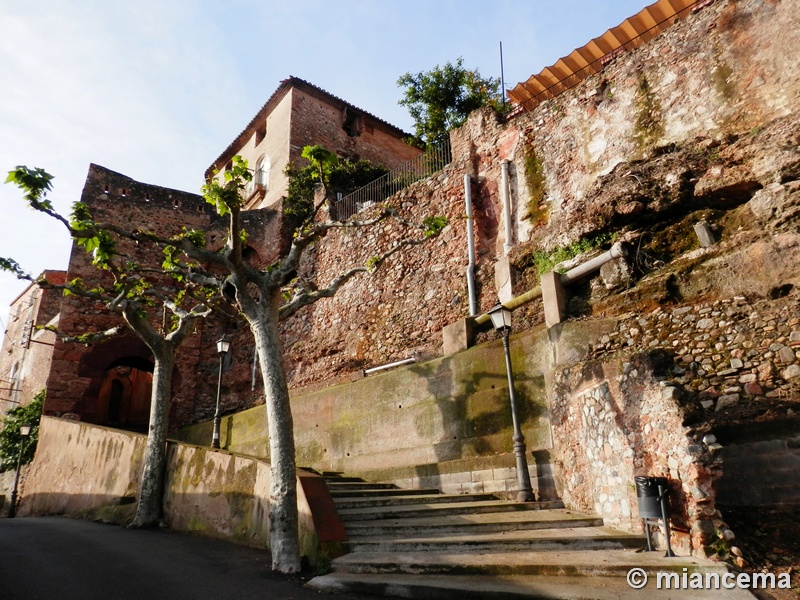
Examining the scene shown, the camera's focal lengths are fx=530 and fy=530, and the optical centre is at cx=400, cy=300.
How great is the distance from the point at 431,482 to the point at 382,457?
1.34m

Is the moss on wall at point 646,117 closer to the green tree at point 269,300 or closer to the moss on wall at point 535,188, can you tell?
the moss on wall at point 535,188

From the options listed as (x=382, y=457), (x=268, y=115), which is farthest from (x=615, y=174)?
(x=268, y=115)

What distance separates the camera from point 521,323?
981 cm

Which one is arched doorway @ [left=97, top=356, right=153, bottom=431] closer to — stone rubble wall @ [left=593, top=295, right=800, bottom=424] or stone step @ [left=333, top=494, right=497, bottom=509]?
stone step @ [left=333, top=494, right=497, bottom=509]

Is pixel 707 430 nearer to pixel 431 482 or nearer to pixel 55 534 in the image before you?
pixel 431 482

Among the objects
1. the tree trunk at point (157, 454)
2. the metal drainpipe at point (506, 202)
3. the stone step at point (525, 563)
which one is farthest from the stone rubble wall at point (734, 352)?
the tree trunk at point (157, 454)

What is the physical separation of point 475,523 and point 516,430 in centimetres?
168

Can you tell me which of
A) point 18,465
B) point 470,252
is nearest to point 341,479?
point 470,252

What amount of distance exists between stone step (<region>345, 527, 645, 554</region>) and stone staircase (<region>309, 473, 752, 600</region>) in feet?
0.03

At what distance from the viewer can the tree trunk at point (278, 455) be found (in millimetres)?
→ 5855

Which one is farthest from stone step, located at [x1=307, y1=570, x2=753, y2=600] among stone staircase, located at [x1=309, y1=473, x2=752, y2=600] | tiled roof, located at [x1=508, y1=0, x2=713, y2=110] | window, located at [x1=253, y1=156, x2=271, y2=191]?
window, located at [x1=253, y1=156, x2=271, y2=191]

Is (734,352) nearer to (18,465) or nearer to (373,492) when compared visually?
(373,492)

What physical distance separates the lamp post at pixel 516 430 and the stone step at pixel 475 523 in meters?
0.42

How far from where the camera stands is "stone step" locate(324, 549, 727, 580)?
15.5 ft
